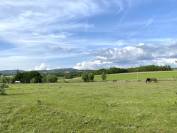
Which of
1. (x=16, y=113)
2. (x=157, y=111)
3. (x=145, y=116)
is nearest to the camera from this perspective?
(x=16, y=113)

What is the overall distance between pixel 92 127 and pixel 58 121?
1.27m

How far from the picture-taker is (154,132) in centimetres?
1359

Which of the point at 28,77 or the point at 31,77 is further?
the point at 28,77

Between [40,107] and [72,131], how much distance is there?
112 inches

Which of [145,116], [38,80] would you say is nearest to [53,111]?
[145,116]

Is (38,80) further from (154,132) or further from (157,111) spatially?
(154,132)

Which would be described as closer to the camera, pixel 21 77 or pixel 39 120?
pixel 39 120

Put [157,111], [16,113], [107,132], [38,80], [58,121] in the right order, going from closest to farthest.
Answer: [107,132]
[58,121]
[16,113]
[157,111]
[38,80]

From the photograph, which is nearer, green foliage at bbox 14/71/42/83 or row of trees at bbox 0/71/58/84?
row of trees at bbox 0/71/58/84

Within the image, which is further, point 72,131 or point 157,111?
point 157,111

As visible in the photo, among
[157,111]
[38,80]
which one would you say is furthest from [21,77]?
[157,111]

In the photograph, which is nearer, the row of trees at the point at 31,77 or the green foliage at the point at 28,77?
the row of trees at the point at 31,77

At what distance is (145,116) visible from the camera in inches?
773

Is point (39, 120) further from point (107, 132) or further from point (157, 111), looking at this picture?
point (157, 111)
